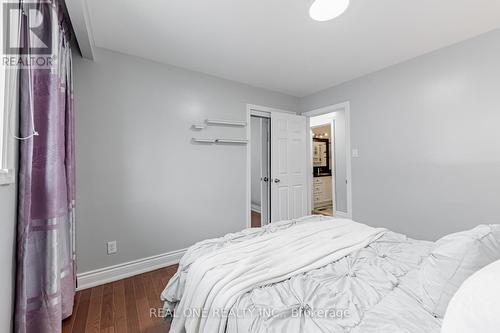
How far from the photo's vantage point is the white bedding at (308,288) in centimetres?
82

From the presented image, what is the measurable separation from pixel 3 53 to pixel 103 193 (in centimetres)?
163

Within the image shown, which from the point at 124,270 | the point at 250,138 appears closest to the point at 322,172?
the point at 250,138

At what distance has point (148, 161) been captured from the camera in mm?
2531

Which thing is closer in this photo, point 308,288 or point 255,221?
point 308,288

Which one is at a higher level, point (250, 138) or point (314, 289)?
point (250, 138)

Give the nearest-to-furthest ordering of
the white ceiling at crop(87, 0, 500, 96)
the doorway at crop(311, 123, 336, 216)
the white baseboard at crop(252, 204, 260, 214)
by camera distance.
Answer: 1. the white ceiling at crop(87, 0, 500, 96)
2. the white baseboard at crop(252, 204, 260, 214)
3. the doorway at crop(311, 123, 336, 216)

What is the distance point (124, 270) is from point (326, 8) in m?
3.16

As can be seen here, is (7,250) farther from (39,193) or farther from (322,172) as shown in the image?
(322,172)

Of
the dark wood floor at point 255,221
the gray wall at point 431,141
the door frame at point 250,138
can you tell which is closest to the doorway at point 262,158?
the dark wood floor at point 255,221

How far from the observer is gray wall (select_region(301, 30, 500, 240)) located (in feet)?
6.92

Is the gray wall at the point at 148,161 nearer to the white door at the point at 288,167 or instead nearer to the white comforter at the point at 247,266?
the white door at the point at 288,167

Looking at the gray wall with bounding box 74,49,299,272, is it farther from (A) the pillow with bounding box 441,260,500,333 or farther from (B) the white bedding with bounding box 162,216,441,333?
(A) the pillow with bounding box 441,260,500,333

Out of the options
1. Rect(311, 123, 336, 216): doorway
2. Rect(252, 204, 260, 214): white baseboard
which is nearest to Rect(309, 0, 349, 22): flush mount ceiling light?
Rect(252, 204, 260, 214): white baseboard

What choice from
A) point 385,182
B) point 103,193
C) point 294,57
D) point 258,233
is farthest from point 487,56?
point 103,193
